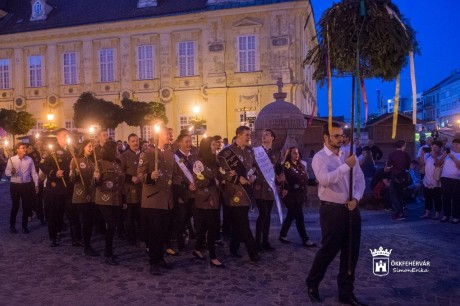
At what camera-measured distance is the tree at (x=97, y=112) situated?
26886 millimetres

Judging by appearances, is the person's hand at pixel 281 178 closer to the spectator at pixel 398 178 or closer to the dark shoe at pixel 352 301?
the dark shoe at pixel 352 301

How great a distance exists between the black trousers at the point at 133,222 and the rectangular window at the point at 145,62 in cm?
2545

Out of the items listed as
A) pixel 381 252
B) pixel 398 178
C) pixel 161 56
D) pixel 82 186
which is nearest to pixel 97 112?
pixel 161 56

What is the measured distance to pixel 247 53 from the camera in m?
30.0

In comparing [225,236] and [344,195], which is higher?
[344,195]

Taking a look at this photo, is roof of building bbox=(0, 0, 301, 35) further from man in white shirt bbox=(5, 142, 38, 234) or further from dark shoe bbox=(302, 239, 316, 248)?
dark shoe bbox=(302, 239, 316, 248)

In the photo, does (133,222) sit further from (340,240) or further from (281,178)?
(340,240)

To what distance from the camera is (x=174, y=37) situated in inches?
1243

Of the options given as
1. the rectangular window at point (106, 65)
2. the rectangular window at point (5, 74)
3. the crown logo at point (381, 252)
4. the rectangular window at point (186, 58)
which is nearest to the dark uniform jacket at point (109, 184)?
the crown logo at point (381, 252)

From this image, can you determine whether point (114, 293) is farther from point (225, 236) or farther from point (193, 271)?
point (225, 236)

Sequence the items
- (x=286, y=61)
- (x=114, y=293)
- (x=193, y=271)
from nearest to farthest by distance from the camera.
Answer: (x=114, y=293), (x=193, y=271), (x=286, y=61)

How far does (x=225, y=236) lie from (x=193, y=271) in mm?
→ 2089

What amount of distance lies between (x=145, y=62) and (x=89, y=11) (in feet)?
23.4

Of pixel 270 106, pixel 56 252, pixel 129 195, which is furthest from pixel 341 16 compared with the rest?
pixel 270 106
